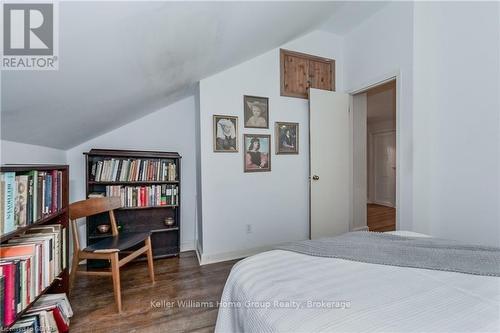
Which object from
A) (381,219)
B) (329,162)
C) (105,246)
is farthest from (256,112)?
(381,219)

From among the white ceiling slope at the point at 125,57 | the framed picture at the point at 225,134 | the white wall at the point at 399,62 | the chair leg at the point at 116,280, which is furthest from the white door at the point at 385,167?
the chair leg at the point at 116,280

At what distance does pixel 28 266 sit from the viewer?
1.08 meters

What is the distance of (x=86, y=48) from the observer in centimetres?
99

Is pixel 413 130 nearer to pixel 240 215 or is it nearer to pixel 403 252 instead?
pixel 403 252

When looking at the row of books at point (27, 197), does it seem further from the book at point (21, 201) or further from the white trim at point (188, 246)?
the white trim at point (188, 246)

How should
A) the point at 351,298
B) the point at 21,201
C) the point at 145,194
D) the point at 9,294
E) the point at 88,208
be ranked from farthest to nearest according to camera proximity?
the point at 145,194 → the point at 88,208 → the point at 21,201 → the point at 9,294 → the point at 351,298

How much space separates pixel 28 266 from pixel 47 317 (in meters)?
0.41

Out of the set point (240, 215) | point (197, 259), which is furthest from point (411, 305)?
point (197, 259)

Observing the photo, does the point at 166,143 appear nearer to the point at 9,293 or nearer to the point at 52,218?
the point at 52,218

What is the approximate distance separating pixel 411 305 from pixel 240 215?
77.8 inches

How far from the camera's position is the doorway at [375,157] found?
3.37 meters

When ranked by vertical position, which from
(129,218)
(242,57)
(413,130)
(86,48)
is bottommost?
(129,218)

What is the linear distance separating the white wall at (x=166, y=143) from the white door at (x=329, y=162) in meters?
1.56

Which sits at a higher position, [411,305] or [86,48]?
[86,48]
